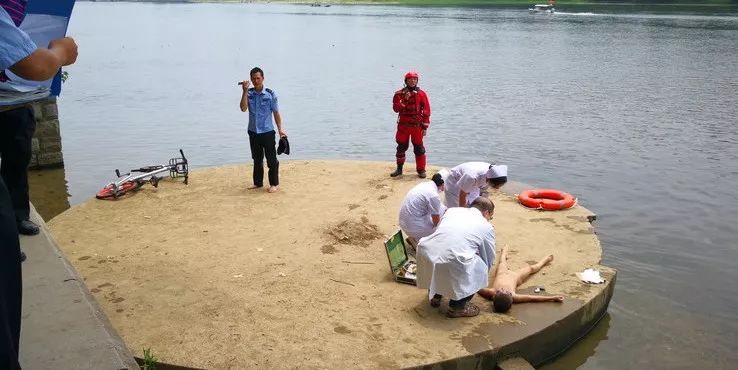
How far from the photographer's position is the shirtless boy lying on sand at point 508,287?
20.5ft

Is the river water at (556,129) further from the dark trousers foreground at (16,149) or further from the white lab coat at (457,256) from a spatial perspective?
the dark trousers foreground at (16,149)

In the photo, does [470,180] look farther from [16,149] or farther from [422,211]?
[16,149]

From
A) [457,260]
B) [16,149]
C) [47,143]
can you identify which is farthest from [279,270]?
[47,143]

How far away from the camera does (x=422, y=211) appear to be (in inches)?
291

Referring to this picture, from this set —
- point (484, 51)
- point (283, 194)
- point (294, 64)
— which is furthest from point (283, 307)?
point (484, 51)

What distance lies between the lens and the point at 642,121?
19.5 meters

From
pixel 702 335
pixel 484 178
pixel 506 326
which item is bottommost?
pixel 702 335

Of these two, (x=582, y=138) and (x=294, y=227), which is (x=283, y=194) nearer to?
(x=294, y=227)

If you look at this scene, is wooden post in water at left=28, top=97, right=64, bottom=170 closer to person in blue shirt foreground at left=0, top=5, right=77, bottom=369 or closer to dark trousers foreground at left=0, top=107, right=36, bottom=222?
dark trousers foreground at left=0, top=107, right=36, bottom=222

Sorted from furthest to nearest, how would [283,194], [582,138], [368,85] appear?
[368,85] < [582,138] < [283,194]

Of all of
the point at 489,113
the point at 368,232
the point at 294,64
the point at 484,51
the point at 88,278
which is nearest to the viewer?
the point at 88,278

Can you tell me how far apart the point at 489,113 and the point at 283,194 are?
12.7 metres

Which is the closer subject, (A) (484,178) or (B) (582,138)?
(A) (484,178)

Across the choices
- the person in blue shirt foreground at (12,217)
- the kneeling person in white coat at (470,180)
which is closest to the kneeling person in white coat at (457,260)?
the kneeling person in white coat at (470,180)
